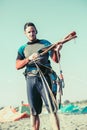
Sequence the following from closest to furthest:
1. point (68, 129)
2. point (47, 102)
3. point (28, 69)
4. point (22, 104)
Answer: point (47, 102) → point (28, 69) → point (68, 129) → point (22, 104)

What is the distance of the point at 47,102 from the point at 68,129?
3.29 meters

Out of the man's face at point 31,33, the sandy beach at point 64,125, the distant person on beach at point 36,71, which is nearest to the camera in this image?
the distant person on beach at point 36,71

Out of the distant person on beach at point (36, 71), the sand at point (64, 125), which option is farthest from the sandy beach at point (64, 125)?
the distant person on beach at point (36, 71)

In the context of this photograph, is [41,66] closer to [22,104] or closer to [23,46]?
[23,46]

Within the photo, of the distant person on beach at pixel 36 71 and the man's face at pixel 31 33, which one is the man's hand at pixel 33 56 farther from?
the man's face at pixel 31 33

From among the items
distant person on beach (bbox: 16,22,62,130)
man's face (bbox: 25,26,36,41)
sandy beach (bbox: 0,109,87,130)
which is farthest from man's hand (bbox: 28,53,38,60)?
sandy beach (bbox: 0,109,87,130)

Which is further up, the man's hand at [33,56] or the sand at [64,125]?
the man's hand at [33,56]

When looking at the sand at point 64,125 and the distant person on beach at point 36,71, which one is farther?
the sand at point 64,125

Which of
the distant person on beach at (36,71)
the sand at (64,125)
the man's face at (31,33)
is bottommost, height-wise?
the sand at (64,125)

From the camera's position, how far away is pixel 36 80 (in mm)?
4555

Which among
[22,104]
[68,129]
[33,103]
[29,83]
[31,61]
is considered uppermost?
[31,61]

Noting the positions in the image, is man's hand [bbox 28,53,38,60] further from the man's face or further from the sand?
the sand

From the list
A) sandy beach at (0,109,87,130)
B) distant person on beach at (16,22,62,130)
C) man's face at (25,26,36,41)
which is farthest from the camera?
sandy beach at (0,109,87,130)

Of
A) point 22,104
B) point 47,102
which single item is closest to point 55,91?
point 47,102
